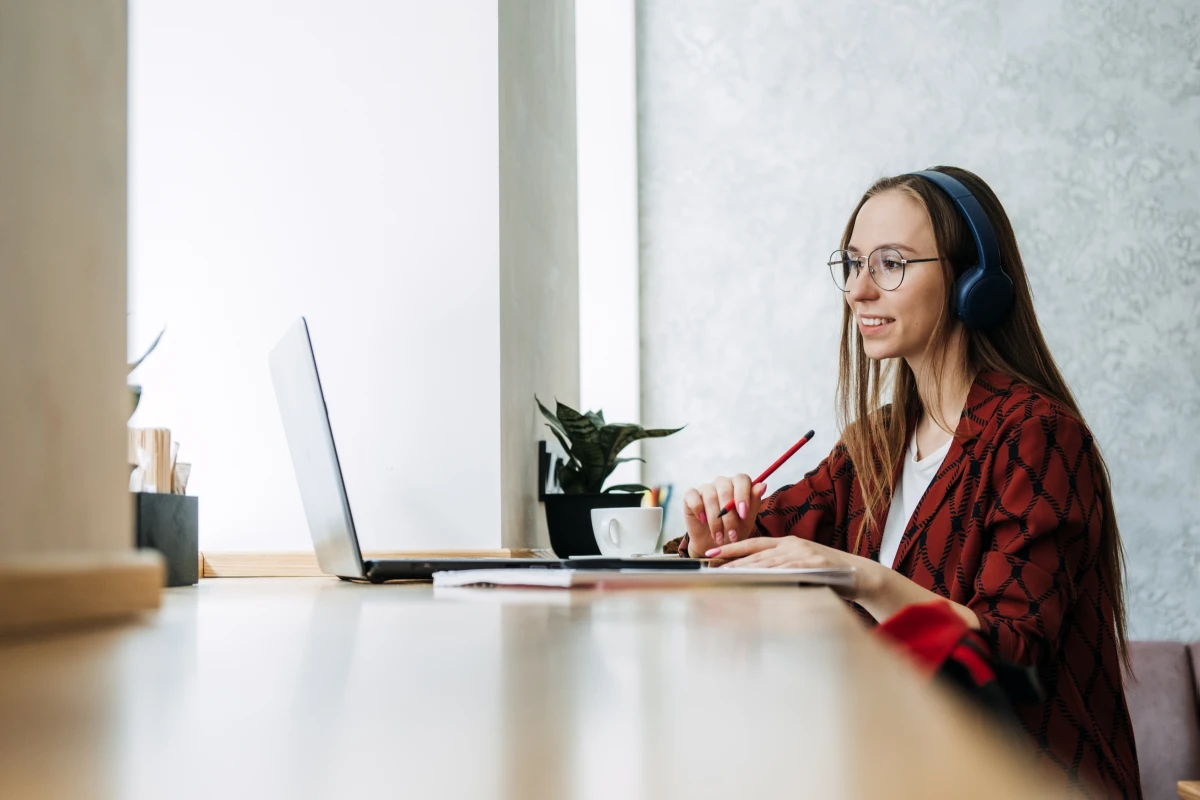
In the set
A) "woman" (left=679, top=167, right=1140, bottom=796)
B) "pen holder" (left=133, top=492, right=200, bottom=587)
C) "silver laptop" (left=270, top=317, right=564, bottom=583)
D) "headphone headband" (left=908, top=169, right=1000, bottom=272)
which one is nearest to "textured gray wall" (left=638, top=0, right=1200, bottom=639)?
"woman" (left=679, top=167, right=1140, bottom=796)

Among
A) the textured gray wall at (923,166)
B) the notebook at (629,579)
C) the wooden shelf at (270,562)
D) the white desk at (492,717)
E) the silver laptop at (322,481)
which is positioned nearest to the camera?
the white desk at (492,717)

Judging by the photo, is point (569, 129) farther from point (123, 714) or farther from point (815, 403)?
point (123, 714)

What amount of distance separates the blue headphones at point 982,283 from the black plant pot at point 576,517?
0.53 meters

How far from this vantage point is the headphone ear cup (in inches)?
49.5

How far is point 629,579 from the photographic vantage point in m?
0.68

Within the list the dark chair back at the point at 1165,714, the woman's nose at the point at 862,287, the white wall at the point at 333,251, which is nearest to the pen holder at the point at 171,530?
the white wall at the point at 333,251

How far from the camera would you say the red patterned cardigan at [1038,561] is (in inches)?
41.1

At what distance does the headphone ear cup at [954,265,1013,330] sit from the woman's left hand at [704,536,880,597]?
16.1 inches

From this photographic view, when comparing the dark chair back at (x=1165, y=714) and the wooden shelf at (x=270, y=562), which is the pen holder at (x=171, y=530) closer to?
the wooden shelf at (x=270, y=562)

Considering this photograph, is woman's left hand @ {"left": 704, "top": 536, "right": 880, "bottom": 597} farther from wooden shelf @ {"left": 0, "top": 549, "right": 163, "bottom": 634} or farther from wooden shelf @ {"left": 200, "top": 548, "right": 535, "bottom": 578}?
wooden shelf @ {"left": 0, "top": 549, "right": 163, "bottom": 634}

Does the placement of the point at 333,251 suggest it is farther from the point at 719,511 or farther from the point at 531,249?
the point at 719,511

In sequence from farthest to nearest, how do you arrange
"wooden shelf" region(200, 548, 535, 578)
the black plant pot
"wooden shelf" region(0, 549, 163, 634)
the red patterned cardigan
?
the black plant pot → "wooden shelf" region(200, 548, 535, 578) → the red patterned cardigan → "wooden shelf" region(0, 549, 163, 634)

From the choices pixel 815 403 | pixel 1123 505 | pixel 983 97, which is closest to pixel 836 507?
pixel 815 403

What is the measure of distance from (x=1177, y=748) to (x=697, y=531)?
182 centimetres
